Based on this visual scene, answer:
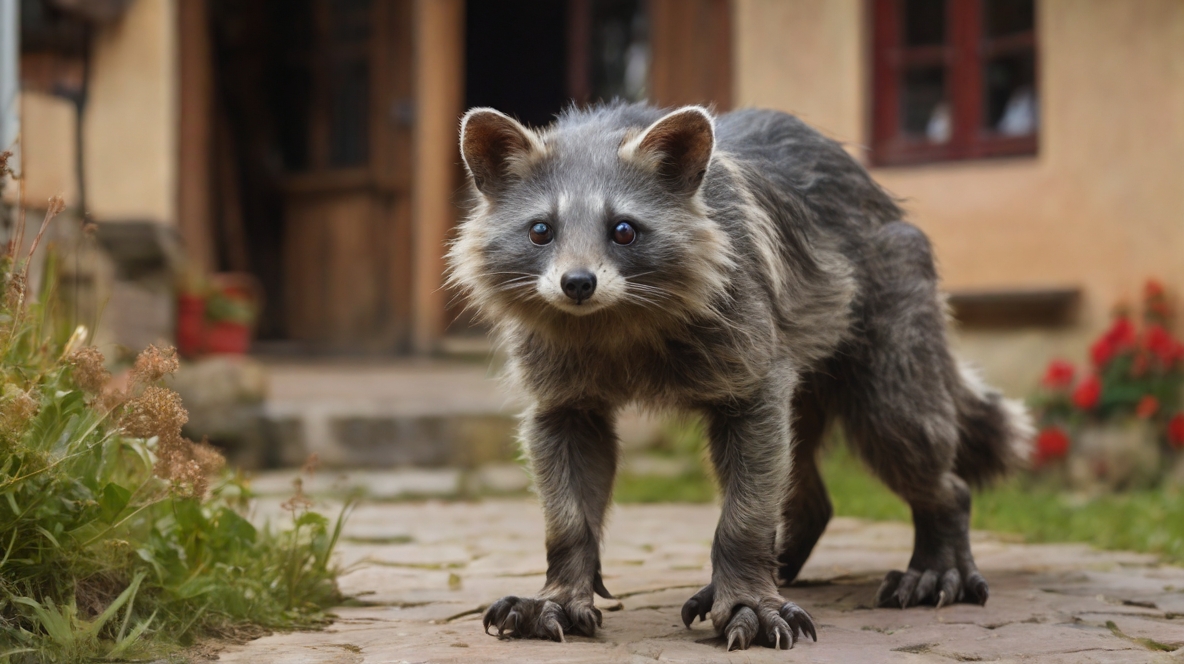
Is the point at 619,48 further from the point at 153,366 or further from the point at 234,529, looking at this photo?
the point at 153,366

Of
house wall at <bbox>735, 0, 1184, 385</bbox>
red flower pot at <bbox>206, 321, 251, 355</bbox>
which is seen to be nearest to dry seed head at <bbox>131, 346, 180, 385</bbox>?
red flower pot at <bbox>206, 321, 251, 355</bbox>

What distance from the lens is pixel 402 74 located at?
10.6m

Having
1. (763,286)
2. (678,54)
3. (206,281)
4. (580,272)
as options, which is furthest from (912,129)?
(580,272)

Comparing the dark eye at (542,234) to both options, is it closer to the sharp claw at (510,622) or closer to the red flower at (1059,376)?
the sharp claw at (510,622)

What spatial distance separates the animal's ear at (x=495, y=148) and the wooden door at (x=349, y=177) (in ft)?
23.8

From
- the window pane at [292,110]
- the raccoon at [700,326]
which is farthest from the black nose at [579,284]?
the window pane at [292,110]

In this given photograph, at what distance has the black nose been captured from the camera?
9.69 ft

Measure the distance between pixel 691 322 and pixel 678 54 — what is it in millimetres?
7007

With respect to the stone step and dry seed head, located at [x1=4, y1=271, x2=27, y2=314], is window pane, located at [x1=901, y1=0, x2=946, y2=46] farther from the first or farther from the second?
dry seed head, located at [x1=4, y1=271, x2=27, y2=314]

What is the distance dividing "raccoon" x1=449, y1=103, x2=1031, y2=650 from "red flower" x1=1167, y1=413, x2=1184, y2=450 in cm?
448

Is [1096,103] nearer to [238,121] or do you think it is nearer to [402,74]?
[402,74]

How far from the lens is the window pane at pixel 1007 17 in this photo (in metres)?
8.62

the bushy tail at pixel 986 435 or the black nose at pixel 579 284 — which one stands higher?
the black nose at pixel 579 284

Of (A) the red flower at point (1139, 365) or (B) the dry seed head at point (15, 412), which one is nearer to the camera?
(B) the dry seed head at point (15, 412)
